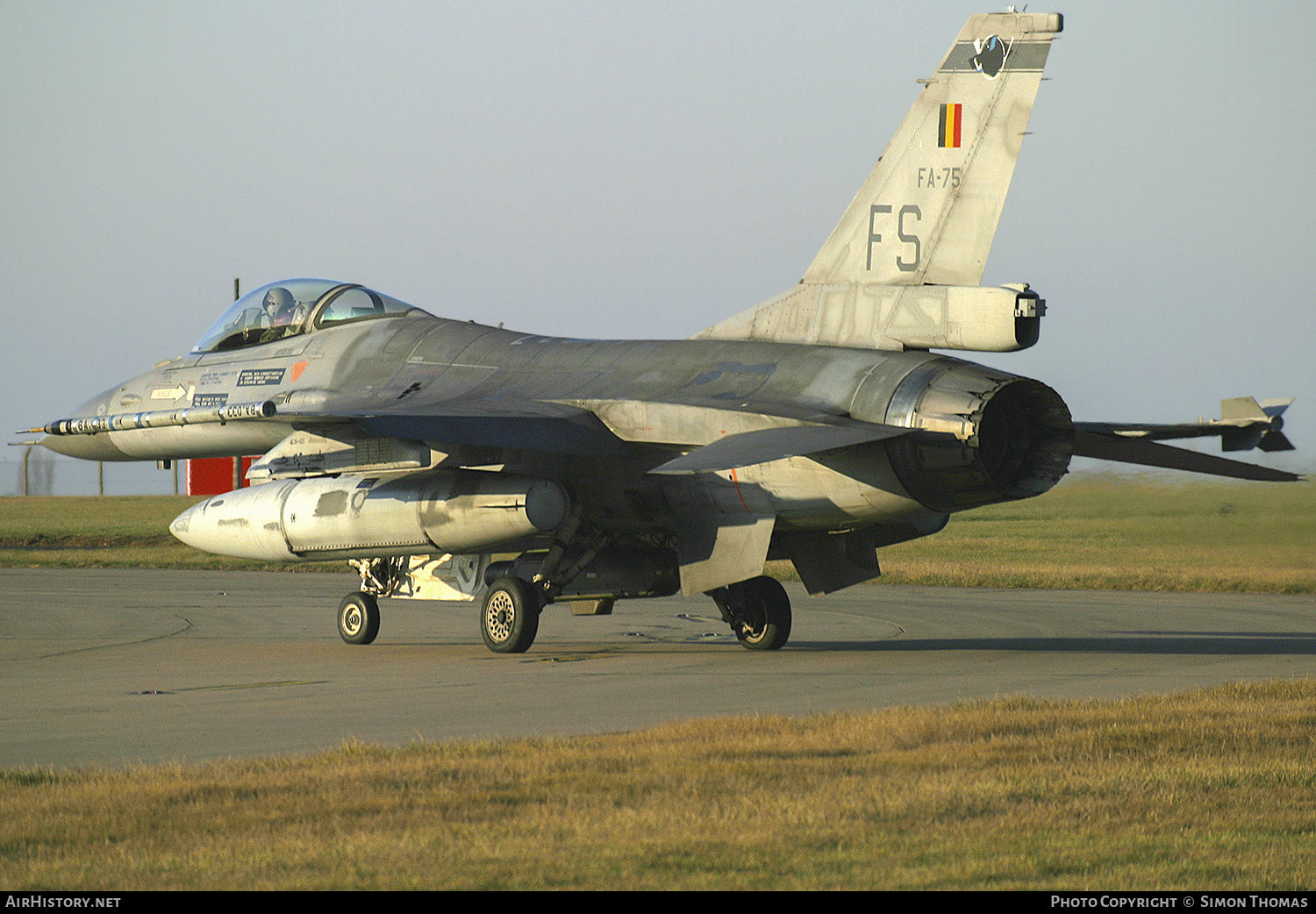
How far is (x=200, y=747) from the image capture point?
28.3ft

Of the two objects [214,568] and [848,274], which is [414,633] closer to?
[848,274]

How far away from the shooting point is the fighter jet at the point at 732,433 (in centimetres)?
1234

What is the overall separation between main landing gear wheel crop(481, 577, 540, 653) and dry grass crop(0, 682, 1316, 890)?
5.61 metres

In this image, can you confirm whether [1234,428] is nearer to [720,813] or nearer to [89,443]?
[720,813]

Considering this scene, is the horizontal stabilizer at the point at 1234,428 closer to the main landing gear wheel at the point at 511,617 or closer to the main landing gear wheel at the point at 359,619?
the main landing gear wheel at the point at 511,617

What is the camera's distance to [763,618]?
1495 cm

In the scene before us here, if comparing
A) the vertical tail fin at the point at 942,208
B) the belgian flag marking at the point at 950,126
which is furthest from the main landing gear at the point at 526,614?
the belgian flag marking at the point at 950,126

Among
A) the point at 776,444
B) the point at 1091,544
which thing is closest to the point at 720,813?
the point at 776,444

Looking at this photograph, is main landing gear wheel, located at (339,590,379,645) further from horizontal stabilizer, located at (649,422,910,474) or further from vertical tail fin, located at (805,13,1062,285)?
vertical tail fin, located at (805,13,1062,285)

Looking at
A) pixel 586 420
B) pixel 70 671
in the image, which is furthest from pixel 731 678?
pixel 70 671

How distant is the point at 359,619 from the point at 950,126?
25.8 ft

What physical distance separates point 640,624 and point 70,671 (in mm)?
6869

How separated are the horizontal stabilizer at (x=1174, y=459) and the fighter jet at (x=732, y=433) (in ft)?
0.08

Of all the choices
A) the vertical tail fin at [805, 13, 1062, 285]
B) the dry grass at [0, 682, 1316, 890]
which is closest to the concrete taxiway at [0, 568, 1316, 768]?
the dry grass at [0, 682, 1316, 890]
